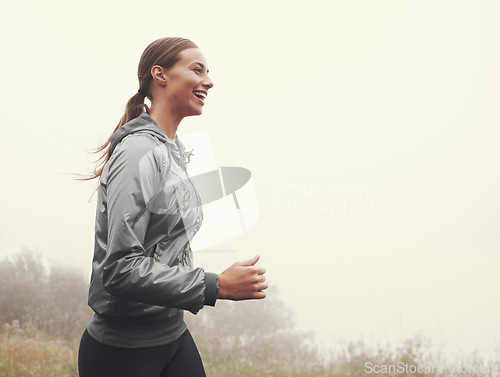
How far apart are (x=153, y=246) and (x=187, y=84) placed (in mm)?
665

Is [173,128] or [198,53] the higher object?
[198,53]

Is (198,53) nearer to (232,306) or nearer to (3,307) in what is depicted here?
(232,306)

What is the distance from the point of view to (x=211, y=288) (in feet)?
4.99

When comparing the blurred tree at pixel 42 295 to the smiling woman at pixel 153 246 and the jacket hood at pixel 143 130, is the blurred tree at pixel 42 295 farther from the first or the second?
the jacket hood at pixel 143 130

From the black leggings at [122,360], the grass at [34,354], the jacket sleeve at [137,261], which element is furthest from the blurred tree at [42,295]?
the jacket sleeve at [137,261]

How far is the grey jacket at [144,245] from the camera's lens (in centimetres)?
146

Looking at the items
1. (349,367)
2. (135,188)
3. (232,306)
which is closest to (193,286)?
(135,188)

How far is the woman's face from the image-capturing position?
188 centimetres

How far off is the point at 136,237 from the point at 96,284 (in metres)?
0.31

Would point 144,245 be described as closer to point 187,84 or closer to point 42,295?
point 187,84

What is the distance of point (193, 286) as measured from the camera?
1485 mm

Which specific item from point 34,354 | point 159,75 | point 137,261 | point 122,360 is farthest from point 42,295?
point 137,261

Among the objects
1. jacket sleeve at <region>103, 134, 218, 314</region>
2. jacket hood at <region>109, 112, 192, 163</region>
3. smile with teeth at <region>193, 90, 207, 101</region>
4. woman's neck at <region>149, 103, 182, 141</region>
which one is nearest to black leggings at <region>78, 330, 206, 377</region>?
jacket sleeve at <region>103, 134, 218, 314</region>

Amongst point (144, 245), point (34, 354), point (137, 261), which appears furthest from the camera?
point (34, 354)
